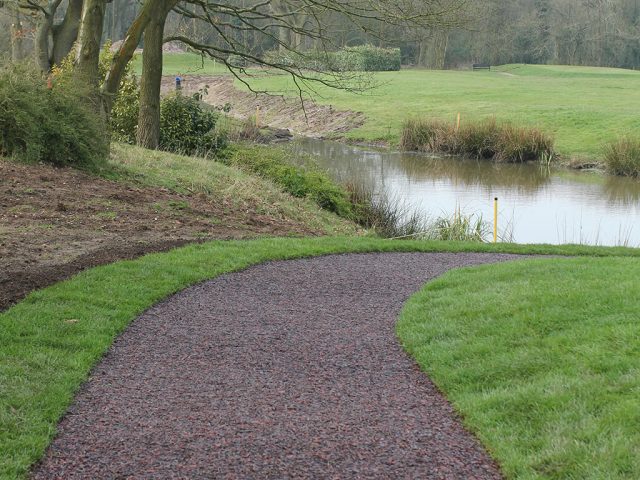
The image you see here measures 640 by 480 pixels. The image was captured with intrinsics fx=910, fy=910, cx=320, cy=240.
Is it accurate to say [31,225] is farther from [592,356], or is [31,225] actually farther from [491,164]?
[491,164]

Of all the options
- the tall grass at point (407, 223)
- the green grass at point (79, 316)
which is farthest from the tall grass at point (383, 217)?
the green grass at point (79, 316)

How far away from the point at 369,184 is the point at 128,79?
7.47 meters

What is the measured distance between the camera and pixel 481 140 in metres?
37.4

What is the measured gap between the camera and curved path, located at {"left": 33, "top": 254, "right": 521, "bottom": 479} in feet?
17.5

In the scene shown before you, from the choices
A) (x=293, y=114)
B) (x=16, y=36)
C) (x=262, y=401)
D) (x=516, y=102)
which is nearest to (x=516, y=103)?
(x=516, y=102)

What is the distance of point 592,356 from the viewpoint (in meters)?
6.74

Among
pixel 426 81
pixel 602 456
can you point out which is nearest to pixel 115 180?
pixel 602 456

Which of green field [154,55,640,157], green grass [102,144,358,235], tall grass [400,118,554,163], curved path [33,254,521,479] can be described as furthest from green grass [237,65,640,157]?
curved path [33,254,521,479]

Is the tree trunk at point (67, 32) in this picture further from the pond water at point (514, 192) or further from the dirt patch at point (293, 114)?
the dirt patch at point (293, 114)

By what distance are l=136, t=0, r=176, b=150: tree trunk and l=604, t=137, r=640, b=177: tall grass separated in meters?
17.5

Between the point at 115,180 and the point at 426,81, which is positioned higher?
the point at 426,81

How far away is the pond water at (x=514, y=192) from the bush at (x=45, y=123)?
8.89 m

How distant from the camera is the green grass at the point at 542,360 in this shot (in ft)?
17.5

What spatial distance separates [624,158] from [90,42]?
795 inches
